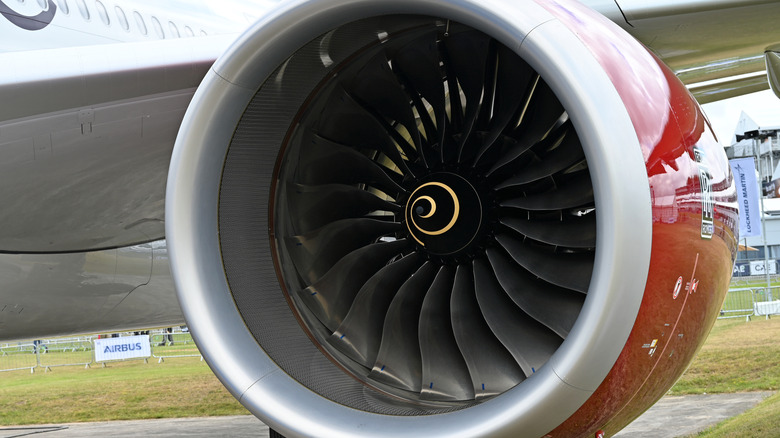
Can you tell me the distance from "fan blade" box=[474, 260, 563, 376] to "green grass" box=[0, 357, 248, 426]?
5480mm

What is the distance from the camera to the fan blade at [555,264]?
7.89 ft

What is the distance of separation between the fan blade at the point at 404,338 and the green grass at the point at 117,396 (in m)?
5.23

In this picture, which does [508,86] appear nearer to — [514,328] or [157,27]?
[514,328]

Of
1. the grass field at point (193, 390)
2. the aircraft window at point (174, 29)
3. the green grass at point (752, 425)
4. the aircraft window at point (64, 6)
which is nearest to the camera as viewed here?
the aircraft window at point (64, 6)

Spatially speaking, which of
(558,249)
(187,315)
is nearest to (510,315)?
(558,249)

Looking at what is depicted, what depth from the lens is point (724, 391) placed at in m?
7.14

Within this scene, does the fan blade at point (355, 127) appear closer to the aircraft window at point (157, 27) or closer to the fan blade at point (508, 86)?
the fan blade at point (508, 86)

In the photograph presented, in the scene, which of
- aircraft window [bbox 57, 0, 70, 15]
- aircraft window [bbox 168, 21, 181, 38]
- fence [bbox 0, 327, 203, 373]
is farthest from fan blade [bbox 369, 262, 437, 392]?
fence [bbox 0, 327, 203, 373]

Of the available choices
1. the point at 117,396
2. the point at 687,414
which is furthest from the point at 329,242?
the point at 117,396

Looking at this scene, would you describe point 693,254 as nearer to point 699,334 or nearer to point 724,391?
point 699,334

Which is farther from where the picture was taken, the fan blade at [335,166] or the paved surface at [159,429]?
the paved surface at [159,429]

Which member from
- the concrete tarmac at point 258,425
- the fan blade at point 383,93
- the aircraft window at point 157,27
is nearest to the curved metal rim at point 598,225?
the fan blade at point 383,93

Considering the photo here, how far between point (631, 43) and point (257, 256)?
129cm

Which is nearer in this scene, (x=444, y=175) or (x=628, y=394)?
(x=628, y=394)
